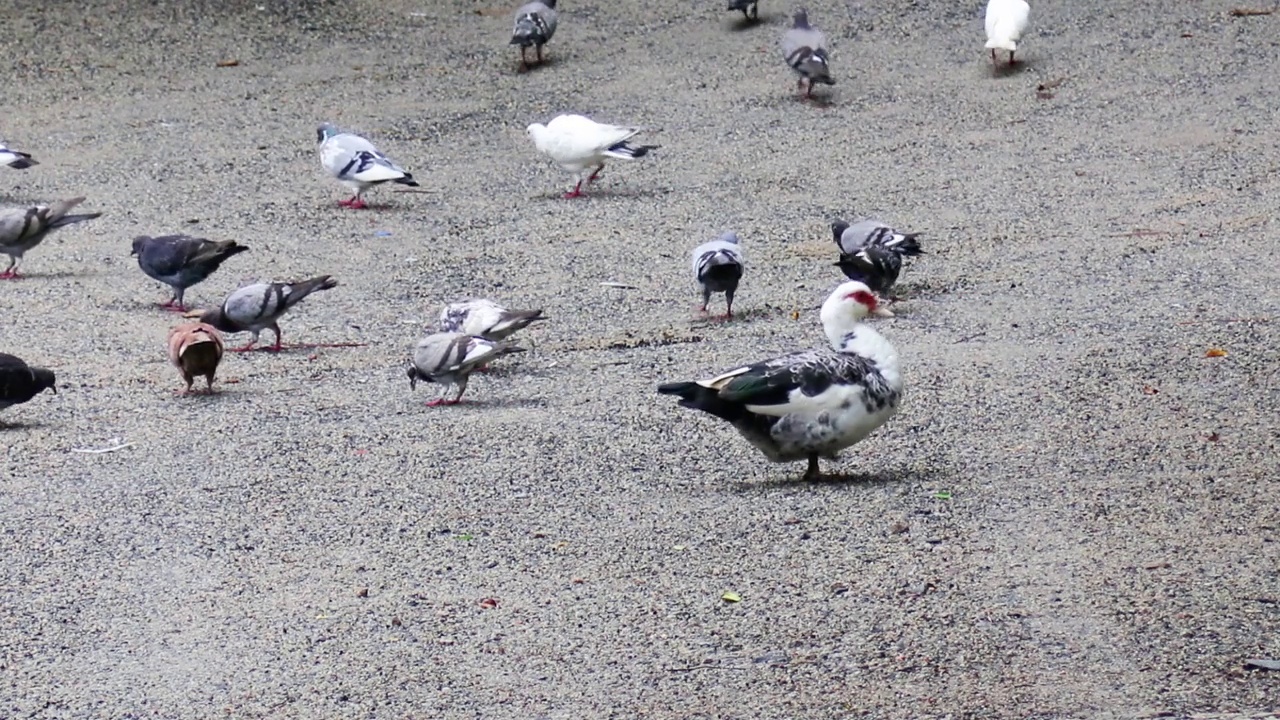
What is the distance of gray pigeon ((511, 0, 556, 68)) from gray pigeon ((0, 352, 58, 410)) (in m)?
7.41

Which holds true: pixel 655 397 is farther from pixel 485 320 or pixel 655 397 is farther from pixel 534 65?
pixel 534 65

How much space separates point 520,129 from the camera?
12609 mm

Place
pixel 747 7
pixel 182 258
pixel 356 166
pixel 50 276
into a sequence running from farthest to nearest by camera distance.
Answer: pixel 747 7 → pixel 356 166 → pixel 50 276 → pixel 182 258

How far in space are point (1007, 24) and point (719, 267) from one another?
5675mm

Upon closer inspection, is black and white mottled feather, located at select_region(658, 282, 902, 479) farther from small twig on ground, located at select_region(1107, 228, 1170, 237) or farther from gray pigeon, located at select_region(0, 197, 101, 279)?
gray pigeon, located at select_region(0, 197, 101, 279)

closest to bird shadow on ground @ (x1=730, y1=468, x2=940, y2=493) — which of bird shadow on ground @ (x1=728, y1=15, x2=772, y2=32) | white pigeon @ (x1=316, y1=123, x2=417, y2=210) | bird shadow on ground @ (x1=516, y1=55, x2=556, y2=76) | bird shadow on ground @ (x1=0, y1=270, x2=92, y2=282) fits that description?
bird shadow on ground @ (x1=0, y1=270, x2=92, y2=282)

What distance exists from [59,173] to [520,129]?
321 centimetres

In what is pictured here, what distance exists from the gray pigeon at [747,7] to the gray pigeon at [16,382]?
881 cm

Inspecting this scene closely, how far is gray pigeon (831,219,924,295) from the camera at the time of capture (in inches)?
324

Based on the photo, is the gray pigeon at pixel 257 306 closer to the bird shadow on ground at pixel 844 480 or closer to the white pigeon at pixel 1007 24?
the bird shadow on ground at pixel 844 480

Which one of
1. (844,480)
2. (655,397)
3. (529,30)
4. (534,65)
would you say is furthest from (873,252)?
(534,65)

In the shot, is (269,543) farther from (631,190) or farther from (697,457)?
(631,190)

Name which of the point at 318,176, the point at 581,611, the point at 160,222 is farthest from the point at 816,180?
the point at 581,611

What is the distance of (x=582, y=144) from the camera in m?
10.9
